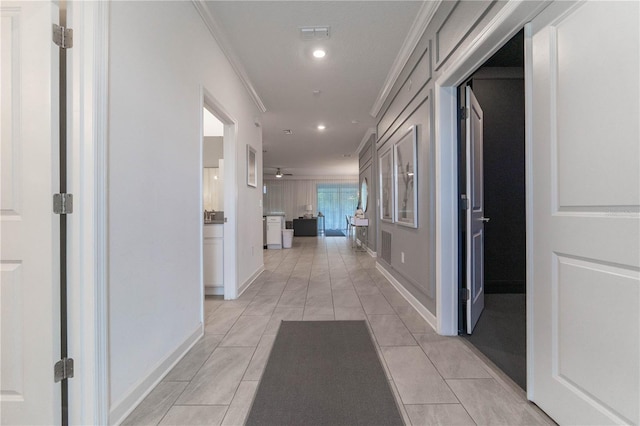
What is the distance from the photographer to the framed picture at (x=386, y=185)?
3912 mm

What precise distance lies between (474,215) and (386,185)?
76.2 inches

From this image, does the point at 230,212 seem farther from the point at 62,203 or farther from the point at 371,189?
the point at 371,189

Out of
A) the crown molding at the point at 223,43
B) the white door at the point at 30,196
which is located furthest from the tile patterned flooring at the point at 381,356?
the crown molding at the point at 223,43

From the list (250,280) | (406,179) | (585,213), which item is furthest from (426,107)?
(250,280)

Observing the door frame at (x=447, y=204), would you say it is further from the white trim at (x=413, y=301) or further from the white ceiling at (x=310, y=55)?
the white ceiling at (x=310, y=55)

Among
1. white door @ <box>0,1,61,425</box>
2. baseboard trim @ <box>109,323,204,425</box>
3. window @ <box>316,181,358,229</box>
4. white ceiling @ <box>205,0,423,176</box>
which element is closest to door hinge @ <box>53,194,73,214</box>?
white door @ <box>0,1,61,425</box>

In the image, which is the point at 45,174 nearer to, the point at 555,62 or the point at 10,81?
the point at 10,81

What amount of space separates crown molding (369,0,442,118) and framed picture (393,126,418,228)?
30.9 inches

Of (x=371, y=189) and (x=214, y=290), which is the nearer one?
(x=214, y=290)

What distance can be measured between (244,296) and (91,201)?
234 cm

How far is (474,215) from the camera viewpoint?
2.40 meters

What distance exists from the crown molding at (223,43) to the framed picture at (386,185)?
6.78 ft

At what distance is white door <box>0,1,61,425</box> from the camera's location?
3.85ft

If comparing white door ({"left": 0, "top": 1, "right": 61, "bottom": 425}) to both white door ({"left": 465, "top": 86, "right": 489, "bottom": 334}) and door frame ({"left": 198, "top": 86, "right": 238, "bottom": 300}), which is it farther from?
white door ({"left": 465, "top": 86, "right": 489, "bottom": 334})
